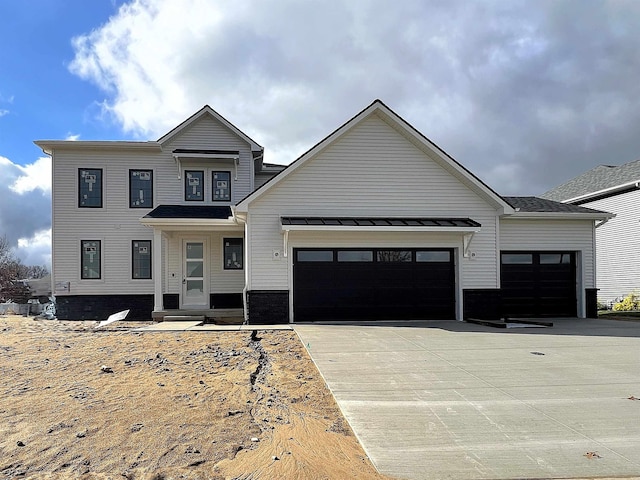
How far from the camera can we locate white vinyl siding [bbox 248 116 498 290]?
1253 centimetres

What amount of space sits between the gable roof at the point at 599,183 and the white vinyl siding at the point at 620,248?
2.13 feet

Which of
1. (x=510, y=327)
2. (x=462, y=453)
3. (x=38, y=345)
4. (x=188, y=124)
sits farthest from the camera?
(x=188, y=124)

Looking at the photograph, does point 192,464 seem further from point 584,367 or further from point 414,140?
point 414,140

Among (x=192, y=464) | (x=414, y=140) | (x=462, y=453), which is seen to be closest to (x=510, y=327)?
(x=414, y=140)

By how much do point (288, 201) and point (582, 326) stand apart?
924cm

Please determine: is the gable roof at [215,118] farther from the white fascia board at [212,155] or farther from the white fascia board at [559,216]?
the white fascia board at [559,216]

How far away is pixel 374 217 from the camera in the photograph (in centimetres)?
1295

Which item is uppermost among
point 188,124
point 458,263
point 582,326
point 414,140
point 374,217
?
point 188,124

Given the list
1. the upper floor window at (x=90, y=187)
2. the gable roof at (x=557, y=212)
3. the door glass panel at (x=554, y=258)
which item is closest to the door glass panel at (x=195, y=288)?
the upper floor window at (x=90, y=187)

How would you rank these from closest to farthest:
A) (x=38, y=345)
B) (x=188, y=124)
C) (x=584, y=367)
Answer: (x=584, y=367), (x=38, y=345), (x=188, y=124)

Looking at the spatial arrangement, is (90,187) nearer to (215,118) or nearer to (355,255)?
(215,118)

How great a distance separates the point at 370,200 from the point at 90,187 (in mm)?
10923

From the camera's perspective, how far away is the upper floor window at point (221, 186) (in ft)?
54.5

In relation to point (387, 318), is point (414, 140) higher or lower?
higher
